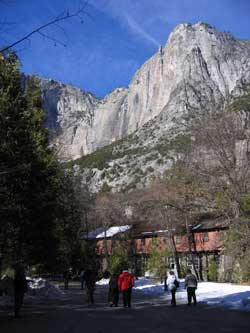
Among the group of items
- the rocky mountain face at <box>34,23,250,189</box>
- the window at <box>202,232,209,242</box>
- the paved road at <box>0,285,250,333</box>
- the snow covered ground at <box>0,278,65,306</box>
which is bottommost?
the paved road at <box>0,285,250,333</box>

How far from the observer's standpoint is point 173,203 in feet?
134

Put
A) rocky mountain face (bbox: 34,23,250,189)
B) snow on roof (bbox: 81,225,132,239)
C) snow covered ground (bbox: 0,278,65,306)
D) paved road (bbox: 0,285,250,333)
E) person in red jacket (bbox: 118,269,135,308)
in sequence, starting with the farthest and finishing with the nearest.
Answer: rocky mountain face (bbox: 34,23,250,189)
snow on roof (bbox: 81,225,132,239)
snow covered ground (bbox: 0,278,65,306)
person in red jacket (bbox: 118,269,135,308)
paved road (bbox: 0,285,250,333)

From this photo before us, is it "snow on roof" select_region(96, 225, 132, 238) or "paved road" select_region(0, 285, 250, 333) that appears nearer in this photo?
"paved road" select_region(0, 285, 250, 333)

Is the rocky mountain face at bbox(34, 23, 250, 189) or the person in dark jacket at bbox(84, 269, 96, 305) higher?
the rocky mountain face at bbox(34, 23, 250, 189)

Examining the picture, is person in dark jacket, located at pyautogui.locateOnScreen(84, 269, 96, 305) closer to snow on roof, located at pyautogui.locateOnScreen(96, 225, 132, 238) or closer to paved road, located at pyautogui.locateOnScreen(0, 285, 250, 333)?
paved road, located at pyautogui.locateOnScreen(0, 285, 250, 333)

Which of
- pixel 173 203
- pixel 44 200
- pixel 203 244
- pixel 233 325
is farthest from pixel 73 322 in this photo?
pixel 203 244

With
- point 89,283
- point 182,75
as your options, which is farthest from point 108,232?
point 182,75

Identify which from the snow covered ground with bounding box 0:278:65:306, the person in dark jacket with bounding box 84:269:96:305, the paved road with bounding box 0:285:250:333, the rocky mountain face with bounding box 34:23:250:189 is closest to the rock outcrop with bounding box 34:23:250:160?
the rocky mountain face with bounding box 34:23:250:189

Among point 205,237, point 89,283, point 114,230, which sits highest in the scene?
point 114,230

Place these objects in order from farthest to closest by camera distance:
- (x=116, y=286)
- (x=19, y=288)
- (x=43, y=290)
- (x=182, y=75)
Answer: (x=182, y=75), (x=43, y=290), (x=116, y=286), (x=19, y=288)

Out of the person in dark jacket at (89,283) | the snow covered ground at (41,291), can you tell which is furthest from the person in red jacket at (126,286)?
the snow covered ground at (41,291)

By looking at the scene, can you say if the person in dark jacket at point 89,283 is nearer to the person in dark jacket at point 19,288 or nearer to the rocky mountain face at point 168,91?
the person in dark jacket at point 19,288

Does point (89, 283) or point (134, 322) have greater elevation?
point (89, 283)

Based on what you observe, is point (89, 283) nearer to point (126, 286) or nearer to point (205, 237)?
point (126, 286)
